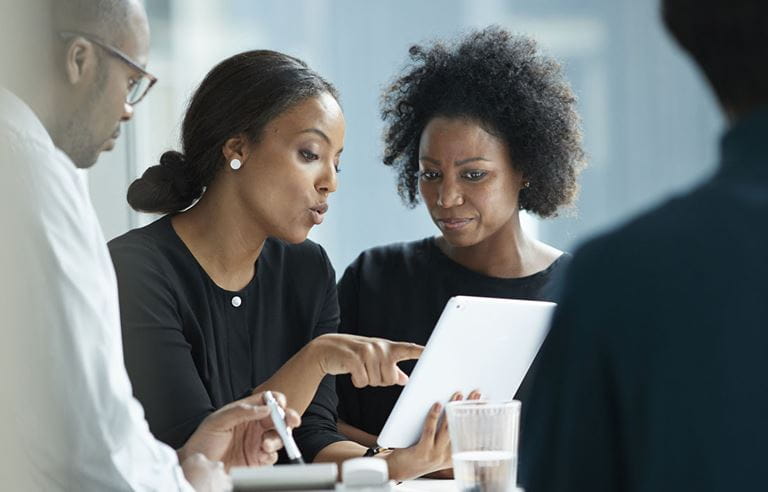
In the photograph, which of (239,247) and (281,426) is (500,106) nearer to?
(239,247)

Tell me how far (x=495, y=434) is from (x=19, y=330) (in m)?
0.67

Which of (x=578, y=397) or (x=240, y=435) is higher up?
(x=578, y=397)

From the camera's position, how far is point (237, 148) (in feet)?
6.82

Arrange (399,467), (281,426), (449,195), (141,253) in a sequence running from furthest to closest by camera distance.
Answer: (449,195) < (141,253) < (399,467) < (281,426)

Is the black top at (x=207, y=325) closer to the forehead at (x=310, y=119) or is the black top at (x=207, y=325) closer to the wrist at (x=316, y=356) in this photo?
the wrist at (x=316, y=356)

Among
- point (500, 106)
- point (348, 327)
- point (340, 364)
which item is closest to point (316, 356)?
point (340, 364)

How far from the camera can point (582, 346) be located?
76 cm

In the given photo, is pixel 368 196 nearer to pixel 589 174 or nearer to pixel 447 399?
pixel 589 174

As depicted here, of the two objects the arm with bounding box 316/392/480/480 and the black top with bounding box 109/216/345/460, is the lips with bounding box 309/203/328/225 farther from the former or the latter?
the arm with bounding box 316/392/480/480

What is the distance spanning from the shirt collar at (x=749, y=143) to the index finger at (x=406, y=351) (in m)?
1.01

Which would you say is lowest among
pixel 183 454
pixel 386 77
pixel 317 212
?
pixel 183 454

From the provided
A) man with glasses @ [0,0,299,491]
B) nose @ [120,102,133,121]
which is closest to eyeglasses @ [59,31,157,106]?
nose @ [120,102,133,121]

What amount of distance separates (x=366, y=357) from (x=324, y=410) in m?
0.38

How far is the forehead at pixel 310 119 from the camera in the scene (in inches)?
80.9
